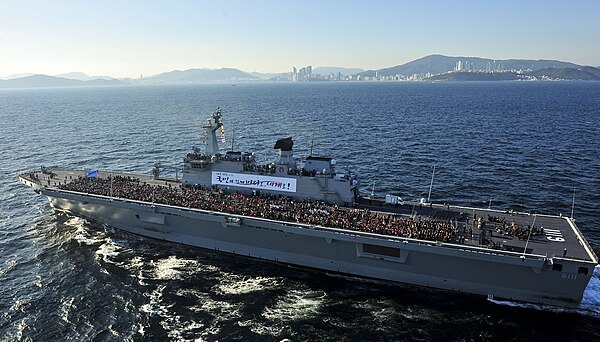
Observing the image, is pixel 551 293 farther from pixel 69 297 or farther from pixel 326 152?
pixel 326 152

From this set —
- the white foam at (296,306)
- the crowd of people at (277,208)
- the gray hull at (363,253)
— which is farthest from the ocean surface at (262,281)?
the crowd of people at (277,208)

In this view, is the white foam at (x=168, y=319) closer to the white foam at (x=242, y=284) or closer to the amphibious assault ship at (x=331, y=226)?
the white foam at (x=242, y=284)

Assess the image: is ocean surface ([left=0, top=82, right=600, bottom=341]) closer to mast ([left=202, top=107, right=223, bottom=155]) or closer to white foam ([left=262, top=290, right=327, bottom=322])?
white foam ([left=262, top=290, right=327, bottom=322])

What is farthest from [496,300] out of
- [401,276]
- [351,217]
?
[351,217]

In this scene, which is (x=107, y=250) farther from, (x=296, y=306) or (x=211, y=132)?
(x=296, y=306)

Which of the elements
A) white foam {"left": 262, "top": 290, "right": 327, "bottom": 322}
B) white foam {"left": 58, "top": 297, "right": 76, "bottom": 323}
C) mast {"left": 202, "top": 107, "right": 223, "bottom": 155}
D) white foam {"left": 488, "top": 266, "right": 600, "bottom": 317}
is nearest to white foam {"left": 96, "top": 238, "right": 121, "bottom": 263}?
white foam {"left": 58, "top": 297, "right": 76, "bottom": 323}
